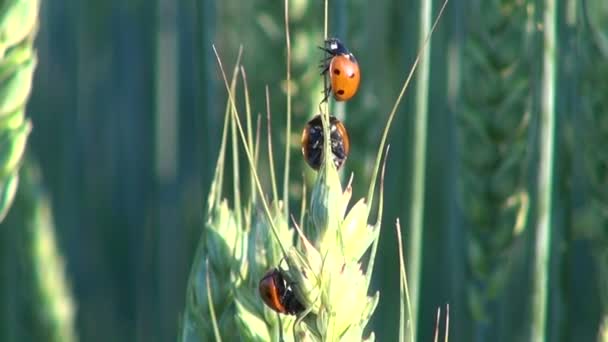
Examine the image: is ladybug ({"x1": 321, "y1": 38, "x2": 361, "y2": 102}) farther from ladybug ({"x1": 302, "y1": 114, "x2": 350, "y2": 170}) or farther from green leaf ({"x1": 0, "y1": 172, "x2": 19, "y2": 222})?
green leaf ({"x1": 0, "y1": 172, "x2": 19, "y2": 222})

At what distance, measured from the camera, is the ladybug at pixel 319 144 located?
22.7 inches

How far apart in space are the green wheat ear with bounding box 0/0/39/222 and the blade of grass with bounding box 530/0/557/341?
48cm

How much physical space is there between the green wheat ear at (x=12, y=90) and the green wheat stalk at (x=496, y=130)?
0.46 m

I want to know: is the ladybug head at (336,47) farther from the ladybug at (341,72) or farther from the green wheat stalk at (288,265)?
the green wheat stalk at (288,265)

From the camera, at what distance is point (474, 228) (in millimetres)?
995

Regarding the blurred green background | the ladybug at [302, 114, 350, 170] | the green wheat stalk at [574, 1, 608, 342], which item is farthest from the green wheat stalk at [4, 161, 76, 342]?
the green wheat stalk at [574, 1, 608, 342]

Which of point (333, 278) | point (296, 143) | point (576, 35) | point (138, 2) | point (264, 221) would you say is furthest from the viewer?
point (138, 2)

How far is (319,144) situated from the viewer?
58 cm

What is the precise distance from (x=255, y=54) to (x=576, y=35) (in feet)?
1.36

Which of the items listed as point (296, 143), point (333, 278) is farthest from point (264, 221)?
point (296, 143)

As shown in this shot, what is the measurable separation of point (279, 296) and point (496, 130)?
19.1 inches

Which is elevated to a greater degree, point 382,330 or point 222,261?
point 222,261

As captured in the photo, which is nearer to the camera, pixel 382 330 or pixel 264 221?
pixel 264 221

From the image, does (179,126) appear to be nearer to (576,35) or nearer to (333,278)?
(576,35)
